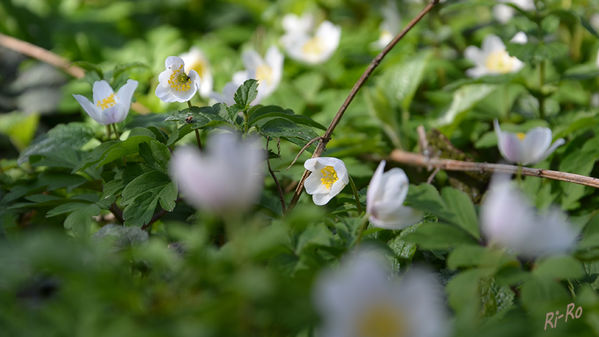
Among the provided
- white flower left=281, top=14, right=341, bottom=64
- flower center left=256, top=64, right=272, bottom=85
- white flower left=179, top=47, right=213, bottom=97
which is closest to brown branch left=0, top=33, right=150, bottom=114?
white flower left=179, top=47, right=213, bottom=97

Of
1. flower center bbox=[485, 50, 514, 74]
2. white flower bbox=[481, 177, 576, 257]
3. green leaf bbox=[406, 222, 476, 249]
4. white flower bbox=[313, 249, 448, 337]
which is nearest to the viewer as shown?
white flower bbox=[313, 249, 448, 337]

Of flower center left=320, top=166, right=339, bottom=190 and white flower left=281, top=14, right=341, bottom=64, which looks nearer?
flower center left=320, top=166, right=339, bottom=190

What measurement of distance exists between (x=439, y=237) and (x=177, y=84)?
2.46 feet

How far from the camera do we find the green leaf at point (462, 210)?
1.03 meters

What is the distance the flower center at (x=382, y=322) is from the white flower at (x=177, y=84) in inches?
32.8

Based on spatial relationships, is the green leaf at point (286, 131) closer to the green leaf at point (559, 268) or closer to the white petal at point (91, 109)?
the white petal at point (91, 109)

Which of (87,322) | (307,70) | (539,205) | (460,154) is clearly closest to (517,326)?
(87,322)

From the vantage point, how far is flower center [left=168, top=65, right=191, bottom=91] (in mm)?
1326

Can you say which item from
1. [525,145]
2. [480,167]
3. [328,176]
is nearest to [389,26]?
[480,167]

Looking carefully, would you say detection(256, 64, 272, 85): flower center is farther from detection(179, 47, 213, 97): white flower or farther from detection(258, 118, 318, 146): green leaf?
detection(258, 118, 318, 146): green leaf

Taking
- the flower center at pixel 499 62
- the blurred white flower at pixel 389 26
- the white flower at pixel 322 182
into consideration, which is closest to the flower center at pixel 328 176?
the white flower at pixel 322 182

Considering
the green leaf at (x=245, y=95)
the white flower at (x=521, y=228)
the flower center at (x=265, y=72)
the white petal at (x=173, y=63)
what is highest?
the white petal at (x=173, y=63)

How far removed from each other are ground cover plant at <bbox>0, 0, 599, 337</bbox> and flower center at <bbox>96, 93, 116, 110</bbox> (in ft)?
0.04

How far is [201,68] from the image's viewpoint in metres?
2.18
